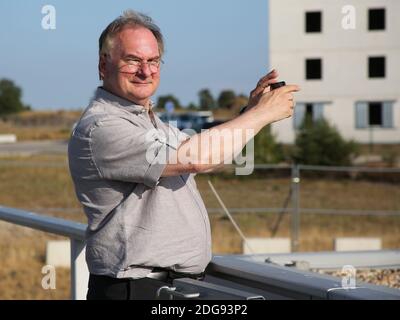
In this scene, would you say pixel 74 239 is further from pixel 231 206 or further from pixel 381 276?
pixel 231 206

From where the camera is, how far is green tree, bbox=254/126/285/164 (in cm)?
2900

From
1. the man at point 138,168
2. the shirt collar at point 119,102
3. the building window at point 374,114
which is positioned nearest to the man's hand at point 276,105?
the man at point 138,168

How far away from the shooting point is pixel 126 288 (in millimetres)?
3031

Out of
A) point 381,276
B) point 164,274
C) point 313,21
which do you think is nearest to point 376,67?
point 313,21

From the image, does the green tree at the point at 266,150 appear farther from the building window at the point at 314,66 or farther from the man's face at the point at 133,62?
the man's face at the point at 133,62

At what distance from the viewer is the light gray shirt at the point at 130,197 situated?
292cm

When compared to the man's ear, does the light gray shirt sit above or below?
below

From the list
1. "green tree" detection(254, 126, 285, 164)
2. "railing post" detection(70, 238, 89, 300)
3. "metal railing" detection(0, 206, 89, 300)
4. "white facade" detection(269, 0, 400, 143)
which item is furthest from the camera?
"white facade" detection(269, 0, 400, 143)

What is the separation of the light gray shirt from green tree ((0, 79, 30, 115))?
74.0m

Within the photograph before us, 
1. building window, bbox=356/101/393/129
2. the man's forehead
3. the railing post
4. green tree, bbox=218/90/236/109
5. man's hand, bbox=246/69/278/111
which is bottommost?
the railing post

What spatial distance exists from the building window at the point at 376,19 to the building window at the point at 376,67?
1.45 metres

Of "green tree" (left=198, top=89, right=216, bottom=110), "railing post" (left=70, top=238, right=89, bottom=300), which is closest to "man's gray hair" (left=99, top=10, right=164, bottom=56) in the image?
"railing post" (left=70, top=238, right=89, bottom=300)

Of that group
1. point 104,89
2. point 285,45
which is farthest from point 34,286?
point 285,45

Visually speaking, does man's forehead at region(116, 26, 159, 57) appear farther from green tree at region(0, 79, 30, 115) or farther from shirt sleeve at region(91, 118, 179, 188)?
green tree at region(0, 79, 30, 115)
